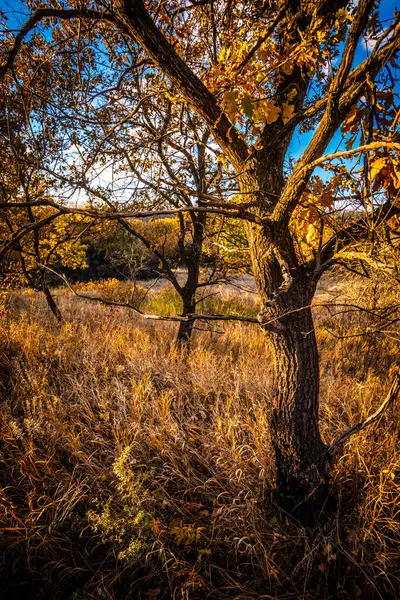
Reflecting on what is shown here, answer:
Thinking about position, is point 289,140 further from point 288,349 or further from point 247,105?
point 288,349

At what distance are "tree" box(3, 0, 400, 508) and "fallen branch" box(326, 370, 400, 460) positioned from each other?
9cm

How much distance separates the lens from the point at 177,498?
2057mm

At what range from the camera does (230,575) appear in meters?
1.70

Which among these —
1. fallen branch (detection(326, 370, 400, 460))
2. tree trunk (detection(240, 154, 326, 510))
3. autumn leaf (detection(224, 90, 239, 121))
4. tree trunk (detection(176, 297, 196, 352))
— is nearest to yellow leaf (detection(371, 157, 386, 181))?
tree trunk (detection(240, 154, 326, 510))

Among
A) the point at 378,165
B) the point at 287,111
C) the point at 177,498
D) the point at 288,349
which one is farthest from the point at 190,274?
the point at 378,165

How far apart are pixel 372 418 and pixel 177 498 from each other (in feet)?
4.88

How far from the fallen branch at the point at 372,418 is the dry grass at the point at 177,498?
1.42ft

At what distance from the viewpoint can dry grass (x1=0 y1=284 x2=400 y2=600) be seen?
1.65 metres

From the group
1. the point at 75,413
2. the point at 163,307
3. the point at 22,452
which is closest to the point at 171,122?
the point at 75,413

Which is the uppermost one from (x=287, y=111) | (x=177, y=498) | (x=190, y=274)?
(x=287, y=111)

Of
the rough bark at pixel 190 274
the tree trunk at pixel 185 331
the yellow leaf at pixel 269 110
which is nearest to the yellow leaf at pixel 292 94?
the yellow leaf at pixel 269 110

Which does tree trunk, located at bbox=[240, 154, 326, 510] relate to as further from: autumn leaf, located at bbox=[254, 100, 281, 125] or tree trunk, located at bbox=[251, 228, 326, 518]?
autumn leaf, located at bbox=[254, 100, 281, 125]

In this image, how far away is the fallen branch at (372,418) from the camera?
1405 millimetres

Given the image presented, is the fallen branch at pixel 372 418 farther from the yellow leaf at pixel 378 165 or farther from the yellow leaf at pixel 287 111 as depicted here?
the yellow leaf at pixel 287 111
